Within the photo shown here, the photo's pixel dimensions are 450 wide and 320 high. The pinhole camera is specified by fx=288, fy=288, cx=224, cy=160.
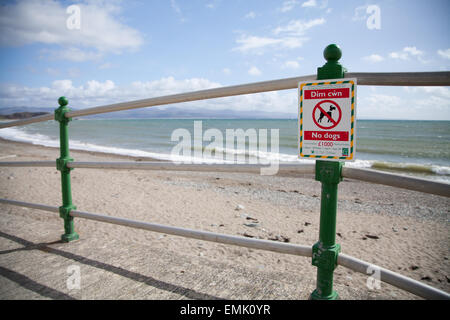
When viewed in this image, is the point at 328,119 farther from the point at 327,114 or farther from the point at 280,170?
the point at 280,170

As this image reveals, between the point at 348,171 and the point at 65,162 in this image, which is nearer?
the point at 348,171

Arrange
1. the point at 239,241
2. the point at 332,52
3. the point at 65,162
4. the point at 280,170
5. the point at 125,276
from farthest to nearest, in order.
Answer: the point at 65,162, the point at 125,276, the point at 239,241, the point at 280,170, the point at 332,52

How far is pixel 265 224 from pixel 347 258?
9.45 feet

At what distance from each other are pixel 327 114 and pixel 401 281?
0.78 meters

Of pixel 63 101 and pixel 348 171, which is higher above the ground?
pixel 63 101

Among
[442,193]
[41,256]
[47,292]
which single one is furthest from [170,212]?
[442,193]

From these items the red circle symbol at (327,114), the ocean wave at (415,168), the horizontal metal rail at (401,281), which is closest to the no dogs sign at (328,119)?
the red circle symbol at (327,114)

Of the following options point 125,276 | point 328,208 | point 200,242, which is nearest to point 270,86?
point 328,208

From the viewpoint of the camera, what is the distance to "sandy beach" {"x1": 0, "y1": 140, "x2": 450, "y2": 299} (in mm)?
1888

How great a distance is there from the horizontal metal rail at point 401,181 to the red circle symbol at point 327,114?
0.73 feet

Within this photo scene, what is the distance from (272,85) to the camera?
1.52 meters

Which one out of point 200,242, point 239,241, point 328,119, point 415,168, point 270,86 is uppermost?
point 270,86

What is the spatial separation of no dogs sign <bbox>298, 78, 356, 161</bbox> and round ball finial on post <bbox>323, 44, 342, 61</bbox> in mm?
111
